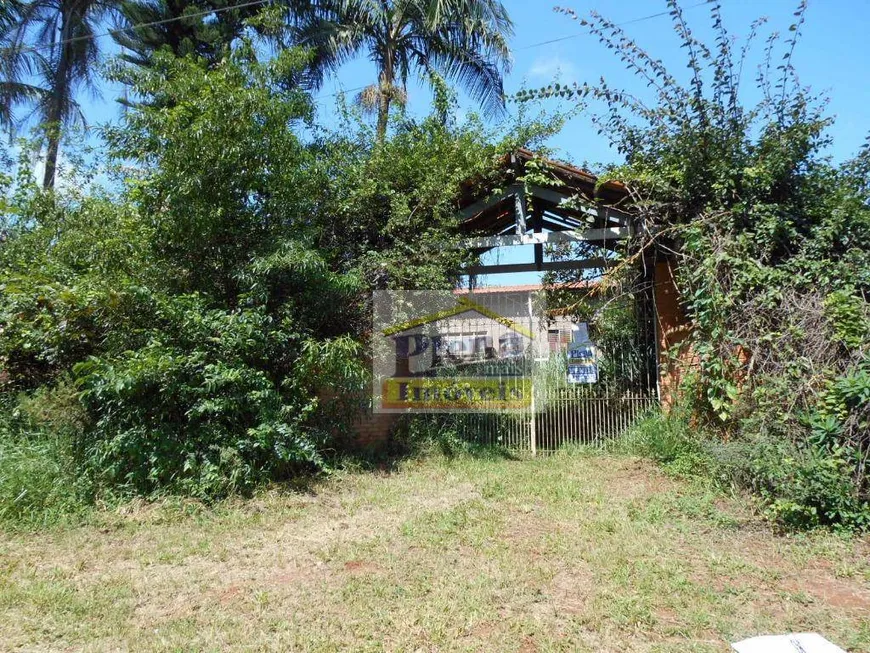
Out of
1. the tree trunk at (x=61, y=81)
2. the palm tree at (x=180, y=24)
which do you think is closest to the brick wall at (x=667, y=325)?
the palm tree at (x=180, y=24)

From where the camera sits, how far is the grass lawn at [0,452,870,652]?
314 centimetres

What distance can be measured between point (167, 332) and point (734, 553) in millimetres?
5736

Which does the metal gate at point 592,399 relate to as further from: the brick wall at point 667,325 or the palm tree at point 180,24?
the palm tree at point 180,24

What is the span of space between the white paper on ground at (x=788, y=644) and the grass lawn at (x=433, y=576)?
0.36ft

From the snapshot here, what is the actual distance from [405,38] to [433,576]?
11299 millimetres

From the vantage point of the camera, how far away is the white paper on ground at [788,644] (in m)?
2.88

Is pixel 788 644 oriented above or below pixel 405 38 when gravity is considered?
below

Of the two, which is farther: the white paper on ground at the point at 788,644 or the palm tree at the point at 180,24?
the palm tree at the point at 180,24

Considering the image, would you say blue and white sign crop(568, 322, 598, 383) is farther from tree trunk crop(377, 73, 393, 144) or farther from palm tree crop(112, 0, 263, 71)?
palm tree crop(112, 0, 263, 71)

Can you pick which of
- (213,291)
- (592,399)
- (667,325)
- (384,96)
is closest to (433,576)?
(213,291)

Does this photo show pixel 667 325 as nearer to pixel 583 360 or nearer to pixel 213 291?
pixel 583 360

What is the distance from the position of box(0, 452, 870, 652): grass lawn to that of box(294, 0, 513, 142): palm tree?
8.42 m

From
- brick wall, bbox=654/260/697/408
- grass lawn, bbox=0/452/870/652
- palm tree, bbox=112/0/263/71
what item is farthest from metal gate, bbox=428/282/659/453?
palm tree, bbox=112/0/263/71

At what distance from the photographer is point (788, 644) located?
115 inches
